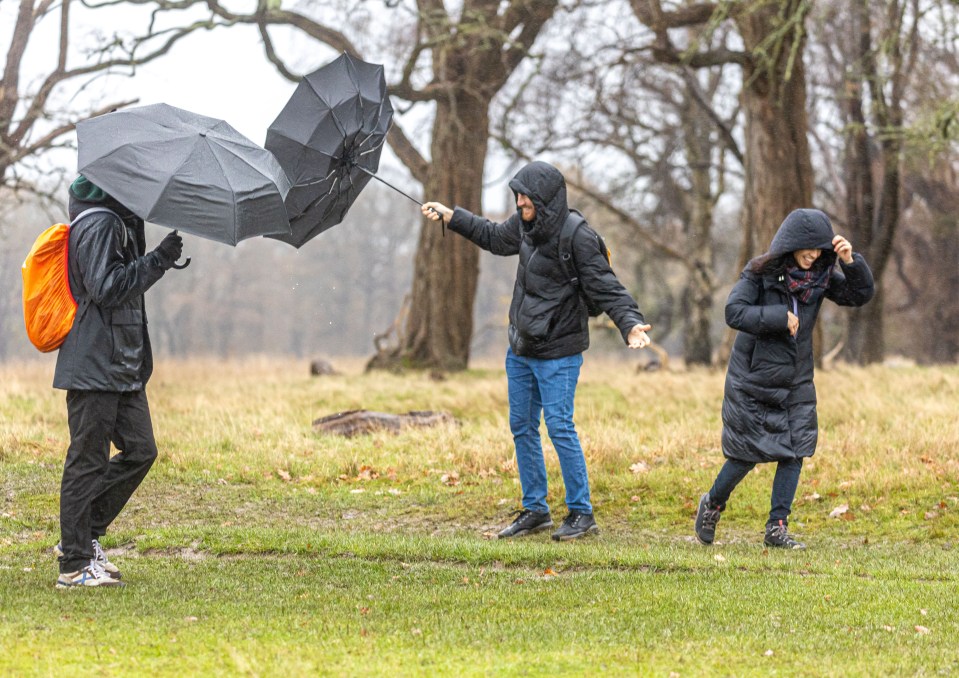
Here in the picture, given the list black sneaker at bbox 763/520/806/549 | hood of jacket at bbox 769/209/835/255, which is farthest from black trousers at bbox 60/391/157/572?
black sneaker at bbox 763/520/806/549

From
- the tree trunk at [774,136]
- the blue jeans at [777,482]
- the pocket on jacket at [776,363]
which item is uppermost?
the tree trunk at [774,136]

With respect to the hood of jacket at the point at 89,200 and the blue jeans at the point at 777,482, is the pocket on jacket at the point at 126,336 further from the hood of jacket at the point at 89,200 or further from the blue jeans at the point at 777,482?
the blue jeans at the point at 777,482

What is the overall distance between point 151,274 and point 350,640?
1939mm

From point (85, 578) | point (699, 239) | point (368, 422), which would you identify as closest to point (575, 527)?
point (85, 578)

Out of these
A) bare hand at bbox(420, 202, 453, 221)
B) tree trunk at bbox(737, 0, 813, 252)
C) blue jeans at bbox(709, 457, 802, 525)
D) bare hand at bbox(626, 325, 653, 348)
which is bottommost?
blue jeans at bbox(709, 457, 802, 525)

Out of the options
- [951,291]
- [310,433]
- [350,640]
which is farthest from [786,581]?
[951,291]

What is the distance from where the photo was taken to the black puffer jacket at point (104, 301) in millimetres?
5152

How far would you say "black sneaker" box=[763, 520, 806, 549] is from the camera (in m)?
6.79

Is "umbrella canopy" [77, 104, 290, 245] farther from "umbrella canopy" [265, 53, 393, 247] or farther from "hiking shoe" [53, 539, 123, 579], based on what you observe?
"hiking shoe" [53, 539, 123, 579]

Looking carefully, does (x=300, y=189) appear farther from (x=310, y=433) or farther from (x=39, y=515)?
(x=310, y=433)

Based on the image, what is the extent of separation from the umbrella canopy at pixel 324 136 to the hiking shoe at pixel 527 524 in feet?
7.35

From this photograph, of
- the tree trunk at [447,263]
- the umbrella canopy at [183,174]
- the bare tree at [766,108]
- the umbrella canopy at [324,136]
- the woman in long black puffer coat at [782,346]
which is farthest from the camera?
the tree trunk at [447,263]

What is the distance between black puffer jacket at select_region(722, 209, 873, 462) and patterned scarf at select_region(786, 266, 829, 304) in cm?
3

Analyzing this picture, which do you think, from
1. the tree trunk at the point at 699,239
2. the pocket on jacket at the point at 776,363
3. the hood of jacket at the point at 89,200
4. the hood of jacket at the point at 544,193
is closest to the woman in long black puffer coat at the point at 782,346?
the pocket on jacket at the point at 776,363
